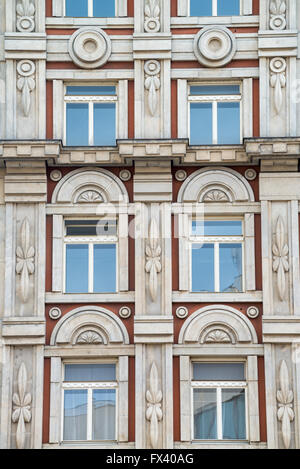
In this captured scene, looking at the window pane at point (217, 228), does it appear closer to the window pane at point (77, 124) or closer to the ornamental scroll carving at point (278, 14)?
the window pane at point (77, 124)

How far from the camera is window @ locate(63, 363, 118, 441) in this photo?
31.3 meters

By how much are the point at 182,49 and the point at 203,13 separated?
1.28 meters

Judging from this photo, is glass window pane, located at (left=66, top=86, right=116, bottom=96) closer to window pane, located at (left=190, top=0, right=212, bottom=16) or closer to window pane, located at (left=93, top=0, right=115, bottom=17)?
window pane, located at (left=93, top=0, right=115, bottom=17)

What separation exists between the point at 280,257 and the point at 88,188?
5.20 meters

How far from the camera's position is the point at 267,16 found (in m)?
33.3

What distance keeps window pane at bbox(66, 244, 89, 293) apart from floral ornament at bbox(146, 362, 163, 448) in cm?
283

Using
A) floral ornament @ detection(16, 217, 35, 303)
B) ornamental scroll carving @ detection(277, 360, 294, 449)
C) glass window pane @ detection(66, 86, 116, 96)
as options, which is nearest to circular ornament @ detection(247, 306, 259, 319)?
ornamental scroll carving @ detection(277, 360, 294, 449)

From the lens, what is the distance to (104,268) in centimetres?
3234

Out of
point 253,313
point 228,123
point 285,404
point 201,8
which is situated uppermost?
point 201,8

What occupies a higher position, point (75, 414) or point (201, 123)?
point (201, 123)

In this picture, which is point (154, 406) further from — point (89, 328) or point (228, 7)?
point (228, 7)

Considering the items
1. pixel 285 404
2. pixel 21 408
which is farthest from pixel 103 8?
pixel 285 404
